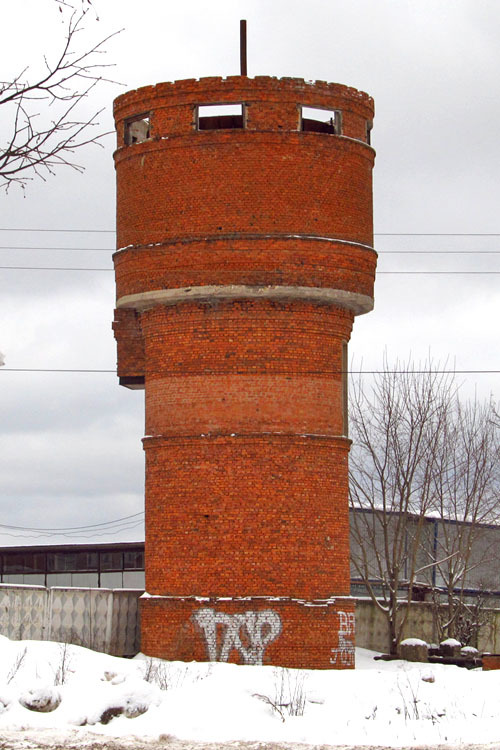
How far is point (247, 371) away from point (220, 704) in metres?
8.00

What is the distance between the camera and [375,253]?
1107 inches

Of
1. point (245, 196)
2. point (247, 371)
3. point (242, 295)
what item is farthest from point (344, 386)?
point (245, 196)

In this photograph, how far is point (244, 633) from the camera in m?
25.8

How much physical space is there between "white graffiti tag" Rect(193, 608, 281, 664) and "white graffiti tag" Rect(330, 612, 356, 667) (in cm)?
128

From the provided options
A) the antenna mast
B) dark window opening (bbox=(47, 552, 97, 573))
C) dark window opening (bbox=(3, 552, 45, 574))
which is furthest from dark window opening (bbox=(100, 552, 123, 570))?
the antenna mast

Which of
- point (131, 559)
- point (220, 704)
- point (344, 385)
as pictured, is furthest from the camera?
point (131, 559)

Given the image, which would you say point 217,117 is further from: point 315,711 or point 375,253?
point 315,711

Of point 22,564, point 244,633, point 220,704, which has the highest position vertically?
point 22,564

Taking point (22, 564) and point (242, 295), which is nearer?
point (242, 295)

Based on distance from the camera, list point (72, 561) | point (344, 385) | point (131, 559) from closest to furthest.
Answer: point (344, 385) → point (72, 561) → point (131, 559)

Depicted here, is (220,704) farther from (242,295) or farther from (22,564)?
(22,564)

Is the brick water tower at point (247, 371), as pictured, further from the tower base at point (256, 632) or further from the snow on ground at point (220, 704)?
the snow on ground at point (220, 704)

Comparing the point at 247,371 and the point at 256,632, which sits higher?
the point at 247,371

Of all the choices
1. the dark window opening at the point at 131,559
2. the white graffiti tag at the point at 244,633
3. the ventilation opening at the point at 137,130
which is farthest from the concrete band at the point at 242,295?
the dark window opening at the point at 131,559
